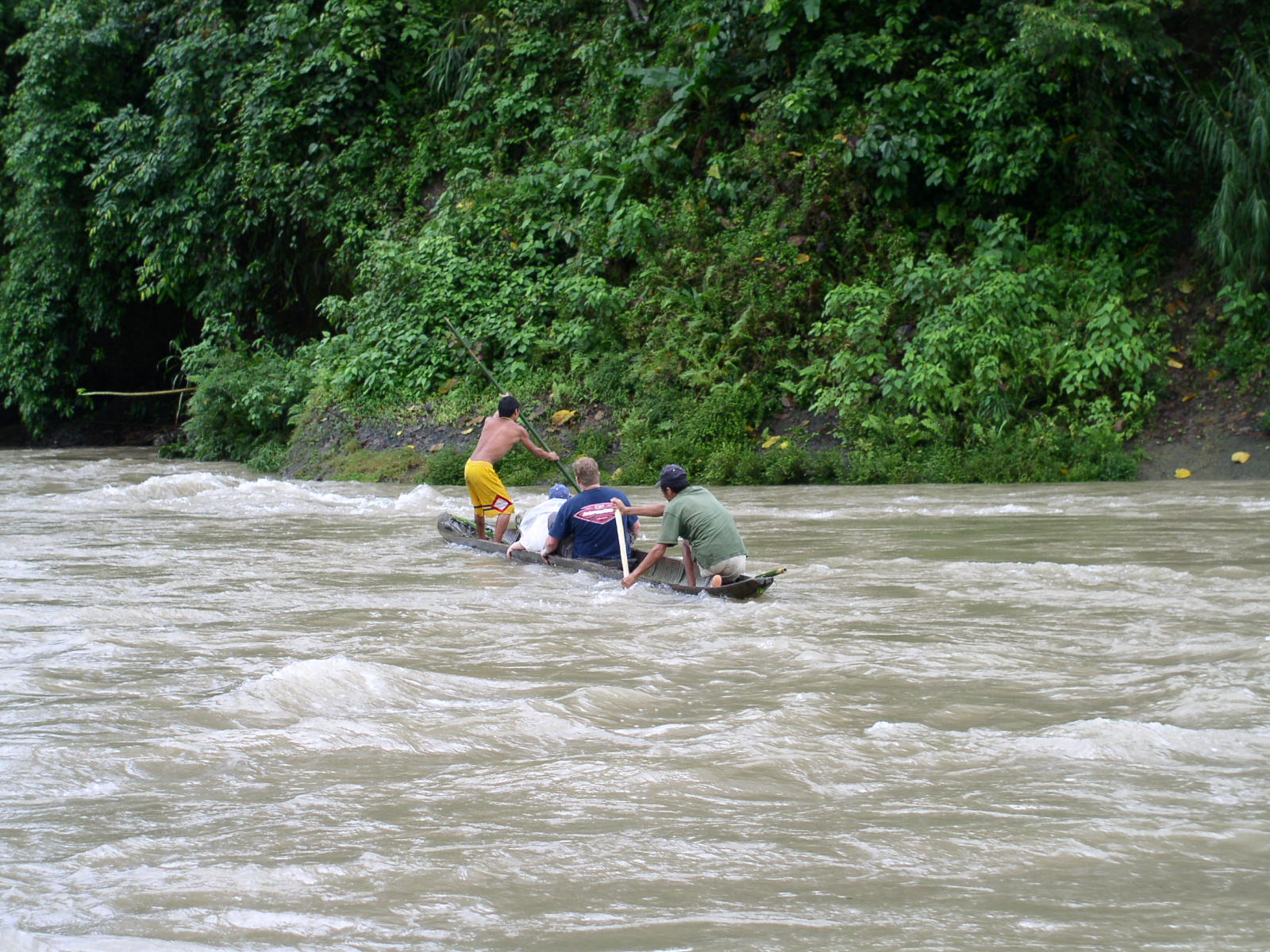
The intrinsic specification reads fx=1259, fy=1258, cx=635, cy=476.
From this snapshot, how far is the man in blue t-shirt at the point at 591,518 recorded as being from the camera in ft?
32.4

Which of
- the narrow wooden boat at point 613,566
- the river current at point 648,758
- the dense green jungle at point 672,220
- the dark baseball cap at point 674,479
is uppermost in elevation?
the dense green jungle at point 672,220

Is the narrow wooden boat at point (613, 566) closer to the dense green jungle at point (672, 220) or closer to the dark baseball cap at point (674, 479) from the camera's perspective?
the dark baseball cap at point (674, 479)

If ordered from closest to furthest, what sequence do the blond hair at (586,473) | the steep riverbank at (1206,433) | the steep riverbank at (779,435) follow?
the blond hair at (586,473)
the steep riverbank at (1206,433)
the steep riverbank at (779,435)

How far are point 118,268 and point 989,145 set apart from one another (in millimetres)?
18042

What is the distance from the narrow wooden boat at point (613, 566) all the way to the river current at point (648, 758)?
5.0 inches

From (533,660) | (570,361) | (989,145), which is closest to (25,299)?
(570,361)

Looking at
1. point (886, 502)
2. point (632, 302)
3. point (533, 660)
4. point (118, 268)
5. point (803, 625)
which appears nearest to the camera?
point (533, 660)

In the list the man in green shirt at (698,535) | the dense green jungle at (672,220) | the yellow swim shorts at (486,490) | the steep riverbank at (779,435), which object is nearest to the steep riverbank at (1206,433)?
the steep riverbank at (779,435)

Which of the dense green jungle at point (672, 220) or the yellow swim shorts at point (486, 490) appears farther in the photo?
the dense green jungle at point (672, 220)

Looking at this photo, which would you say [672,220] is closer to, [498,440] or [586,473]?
[498,440]

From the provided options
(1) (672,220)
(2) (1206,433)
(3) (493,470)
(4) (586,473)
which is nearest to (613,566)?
(4) (586,473)

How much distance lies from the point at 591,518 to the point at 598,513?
0.20 feet

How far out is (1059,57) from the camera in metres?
14.9

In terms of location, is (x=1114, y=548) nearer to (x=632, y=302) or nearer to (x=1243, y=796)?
(x=1243, y=796)
